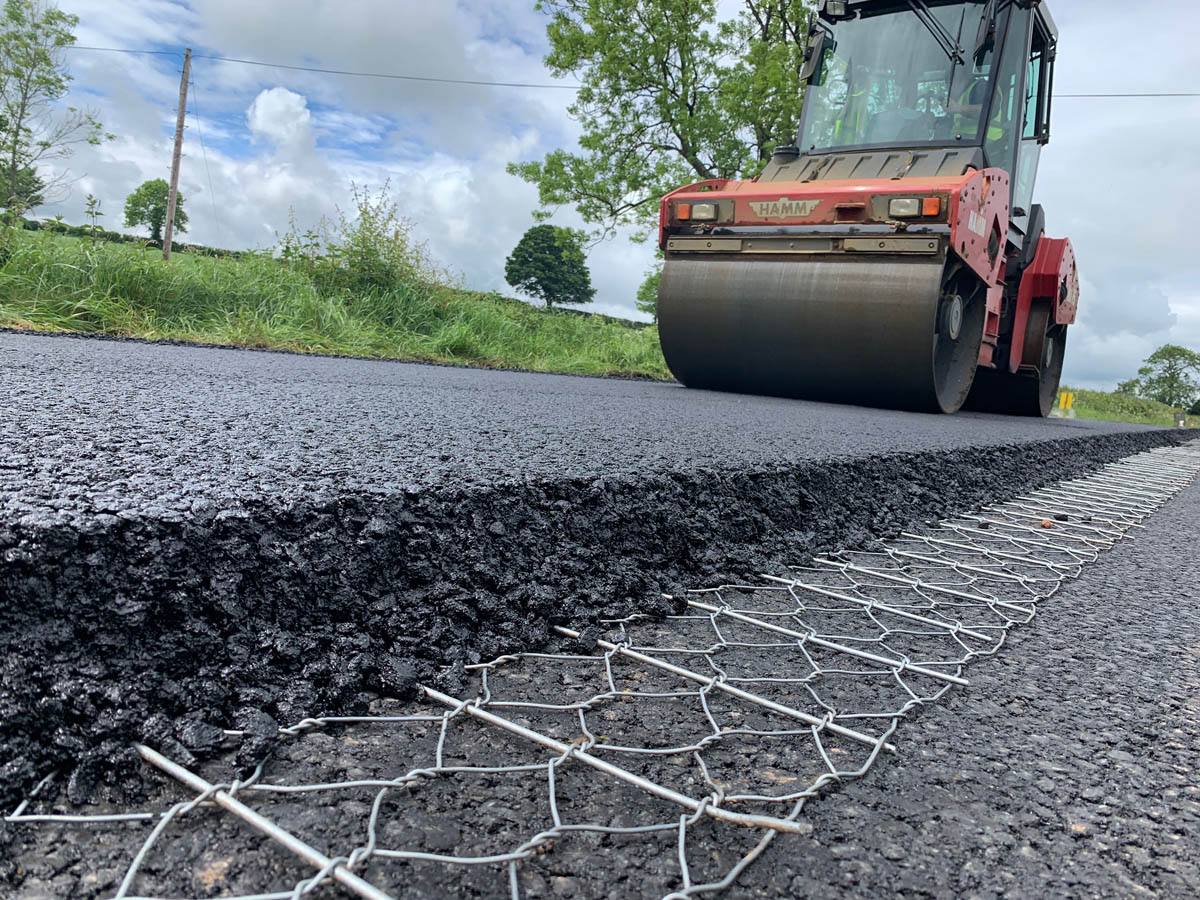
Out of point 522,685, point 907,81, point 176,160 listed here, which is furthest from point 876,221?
point 176,160

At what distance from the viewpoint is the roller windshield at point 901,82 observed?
226 inches

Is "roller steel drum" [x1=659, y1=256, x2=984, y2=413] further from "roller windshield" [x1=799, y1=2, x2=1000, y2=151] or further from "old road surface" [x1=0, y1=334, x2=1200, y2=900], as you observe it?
"old road surface" [x1=0, y1=334, x2=1200, y2=900]

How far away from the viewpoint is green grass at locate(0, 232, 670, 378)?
20.6 ft

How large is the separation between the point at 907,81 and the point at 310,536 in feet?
19.9

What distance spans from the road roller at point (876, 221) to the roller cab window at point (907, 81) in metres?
0.01

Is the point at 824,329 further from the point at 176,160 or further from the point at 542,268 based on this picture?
the point at 542,268

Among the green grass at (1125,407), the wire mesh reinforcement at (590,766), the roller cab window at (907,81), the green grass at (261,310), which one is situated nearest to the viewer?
the wire mesh reinforcement at (590,766)

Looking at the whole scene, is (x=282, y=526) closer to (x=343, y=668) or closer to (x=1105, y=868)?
(x=343, y=668)

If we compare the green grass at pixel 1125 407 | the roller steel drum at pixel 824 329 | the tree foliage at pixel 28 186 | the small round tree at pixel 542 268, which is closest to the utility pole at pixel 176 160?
the tree foliage at pixel 28 186

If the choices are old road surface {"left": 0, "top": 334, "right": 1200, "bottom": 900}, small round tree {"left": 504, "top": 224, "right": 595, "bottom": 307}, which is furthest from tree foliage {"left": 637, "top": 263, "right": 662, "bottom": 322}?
small round tree {"left": 504, "top": 224, "right": 595, "bottom": 307}

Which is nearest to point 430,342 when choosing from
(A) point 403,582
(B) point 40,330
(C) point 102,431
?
(B) point 40,330

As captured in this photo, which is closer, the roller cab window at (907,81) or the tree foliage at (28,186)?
the roller cab window at (907,81)

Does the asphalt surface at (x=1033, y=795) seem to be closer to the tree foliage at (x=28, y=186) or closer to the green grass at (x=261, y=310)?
the green grass at (x=261, y=310)

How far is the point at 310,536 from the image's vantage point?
1.28 meters
